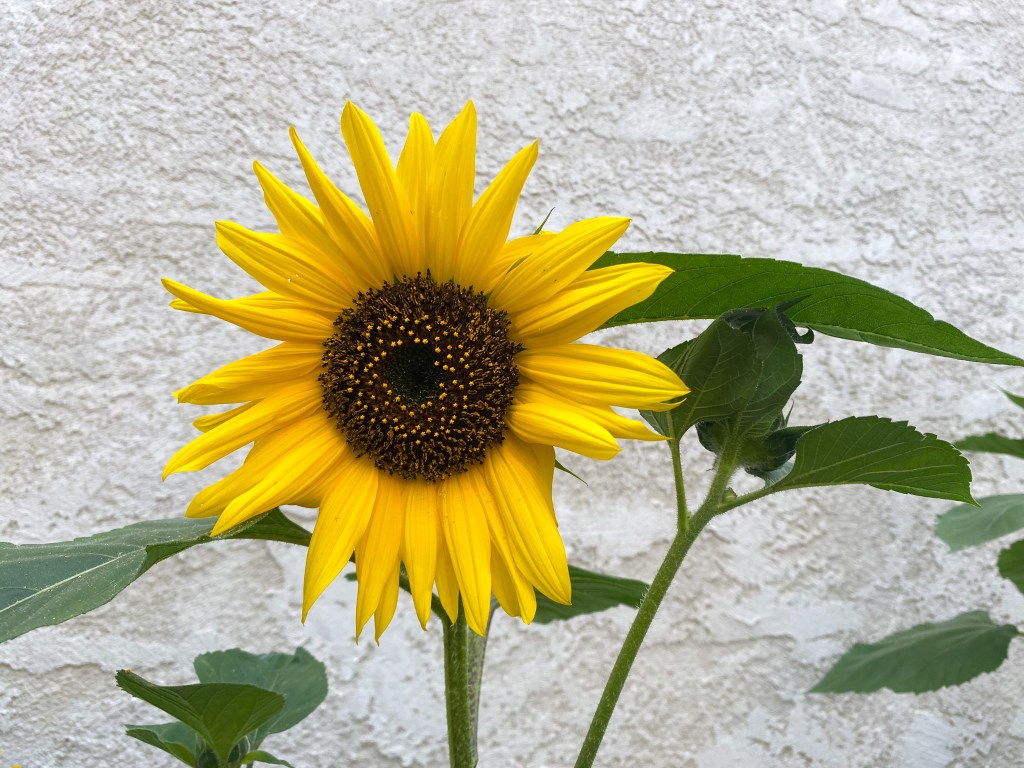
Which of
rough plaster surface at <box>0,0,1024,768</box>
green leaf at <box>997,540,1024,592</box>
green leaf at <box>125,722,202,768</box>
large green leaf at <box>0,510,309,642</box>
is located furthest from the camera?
rough plaster surface at <box>0,0,1024,768</box>

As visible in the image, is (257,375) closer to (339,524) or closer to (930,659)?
(339,524)

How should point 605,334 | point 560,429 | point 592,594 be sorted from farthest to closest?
point 605,334
point 592,594
point 560,429

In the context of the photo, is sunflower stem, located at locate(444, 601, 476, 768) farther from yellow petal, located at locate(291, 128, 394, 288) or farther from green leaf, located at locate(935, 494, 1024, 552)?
green leaf, located at locate(935, 494, 1024, 552)

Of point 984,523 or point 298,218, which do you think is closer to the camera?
point 298,218

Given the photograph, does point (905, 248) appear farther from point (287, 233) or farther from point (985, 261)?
point (287, 233)

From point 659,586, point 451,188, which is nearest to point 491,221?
point 451,188

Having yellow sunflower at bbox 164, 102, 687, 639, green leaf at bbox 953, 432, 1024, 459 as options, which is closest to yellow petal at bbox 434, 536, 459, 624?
yellow sunflower at bbox 164, 102, 687, 639
